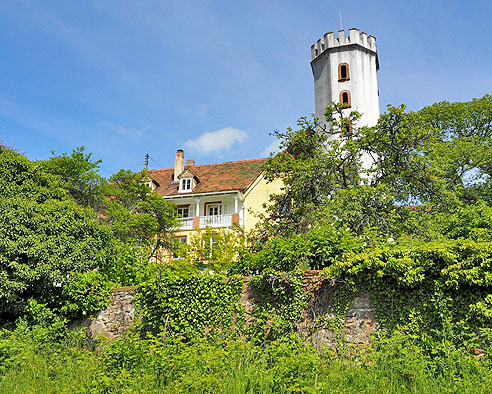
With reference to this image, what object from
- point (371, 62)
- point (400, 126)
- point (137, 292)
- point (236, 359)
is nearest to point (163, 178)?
point (371, 62)

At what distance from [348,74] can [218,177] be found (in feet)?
38.5

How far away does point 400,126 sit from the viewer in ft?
56.7

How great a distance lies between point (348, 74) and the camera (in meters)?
32.3

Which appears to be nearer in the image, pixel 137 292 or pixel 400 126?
pixel 137 292

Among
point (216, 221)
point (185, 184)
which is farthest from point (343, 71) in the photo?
point (216, 221)

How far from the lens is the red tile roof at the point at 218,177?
30281 mm

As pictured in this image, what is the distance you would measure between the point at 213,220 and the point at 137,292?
18.5 meters

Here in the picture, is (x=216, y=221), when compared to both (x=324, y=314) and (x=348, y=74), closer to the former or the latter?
(x=348, y=74)

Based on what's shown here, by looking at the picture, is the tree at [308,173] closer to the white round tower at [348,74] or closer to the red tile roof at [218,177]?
the red tile roof at [218,177]

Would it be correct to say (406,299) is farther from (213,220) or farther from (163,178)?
(163,178)

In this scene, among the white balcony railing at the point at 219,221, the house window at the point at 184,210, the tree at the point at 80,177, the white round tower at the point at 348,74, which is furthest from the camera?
the white round tower at the point at 348,74

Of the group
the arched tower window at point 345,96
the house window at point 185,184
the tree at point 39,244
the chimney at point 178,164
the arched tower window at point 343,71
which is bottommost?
the tree at point 39,244

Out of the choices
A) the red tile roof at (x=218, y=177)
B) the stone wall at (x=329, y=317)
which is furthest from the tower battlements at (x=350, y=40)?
the stone wall at (x=329, y=317)

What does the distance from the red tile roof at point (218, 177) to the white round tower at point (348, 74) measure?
612cm
